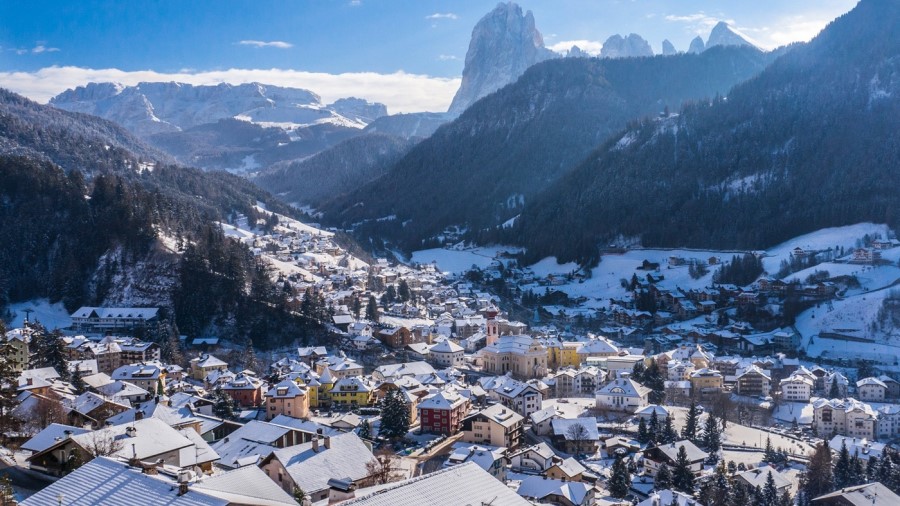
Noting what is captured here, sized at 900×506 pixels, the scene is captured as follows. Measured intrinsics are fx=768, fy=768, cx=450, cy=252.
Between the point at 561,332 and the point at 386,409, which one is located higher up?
the point at 386,409

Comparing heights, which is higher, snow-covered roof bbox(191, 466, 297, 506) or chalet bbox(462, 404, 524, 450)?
snow-covered roof bbox(191, 466, 297, 506)

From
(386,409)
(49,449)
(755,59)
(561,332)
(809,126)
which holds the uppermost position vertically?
(755,59)

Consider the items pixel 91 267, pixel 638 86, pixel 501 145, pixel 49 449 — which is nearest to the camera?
pixel 49 449

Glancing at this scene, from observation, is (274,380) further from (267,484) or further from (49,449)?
(267,484)

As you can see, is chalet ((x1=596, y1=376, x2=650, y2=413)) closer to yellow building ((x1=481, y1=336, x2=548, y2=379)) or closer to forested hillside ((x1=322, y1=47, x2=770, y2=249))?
yellow building ((x1=481, y1=336, x2=548, y2=379))

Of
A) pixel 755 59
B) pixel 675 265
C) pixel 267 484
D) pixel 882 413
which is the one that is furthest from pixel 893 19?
pixel 267 484

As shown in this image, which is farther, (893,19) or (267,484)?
A: (893,19)

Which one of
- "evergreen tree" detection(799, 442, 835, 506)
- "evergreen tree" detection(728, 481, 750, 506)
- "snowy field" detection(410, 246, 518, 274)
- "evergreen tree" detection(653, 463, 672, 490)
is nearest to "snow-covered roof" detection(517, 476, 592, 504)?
"evergreen tree" detection(653, 463, 672, 490)
